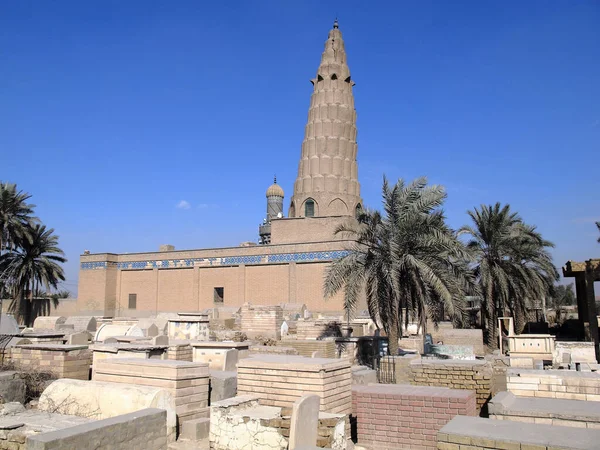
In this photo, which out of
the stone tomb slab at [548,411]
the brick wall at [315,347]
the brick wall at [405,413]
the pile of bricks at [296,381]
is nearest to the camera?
the stone tomb slab at [548,411]

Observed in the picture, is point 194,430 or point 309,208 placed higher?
point 309,208

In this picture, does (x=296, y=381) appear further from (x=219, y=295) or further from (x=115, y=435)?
(x=219, y=295)

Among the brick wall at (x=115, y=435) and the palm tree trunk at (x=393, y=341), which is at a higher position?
the palm tree trunk at (x=393, y=341)

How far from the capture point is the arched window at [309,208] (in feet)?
112

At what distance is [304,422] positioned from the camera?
18.5 ft

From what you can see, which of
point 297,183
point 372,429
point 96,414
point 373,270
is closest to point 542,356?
point 373,270

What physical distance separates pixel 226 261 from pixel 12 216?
12.1 m

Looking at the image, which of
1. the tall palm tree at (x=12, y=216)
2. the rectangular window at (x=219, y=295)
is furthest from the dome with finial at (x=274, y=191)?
the tall palm tree at (x=12, y=216)

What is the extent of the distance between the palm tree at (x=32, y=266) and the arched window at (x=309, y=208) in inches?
596

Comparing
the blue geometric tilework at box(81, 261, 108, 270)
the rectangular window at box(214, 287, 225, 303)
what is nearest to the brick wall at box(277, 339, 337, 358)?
the rectangular window at box(214, 287, 225, 303)

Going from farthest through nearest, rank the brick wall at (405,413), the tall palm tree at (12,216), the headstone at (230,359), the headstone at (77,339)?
the tall palm tree at (12,216)
the headstone at (77,339)
the headstone at (230,359)
the brick wall at (405,413)

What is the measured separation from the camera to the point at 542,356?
13711 mm

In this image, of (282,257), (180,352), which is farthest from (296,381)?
(282,257)

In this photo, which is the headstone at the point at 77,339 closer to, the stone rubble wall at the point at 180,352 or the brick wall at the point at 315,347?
the stone rubble wall at the point at 180,352
